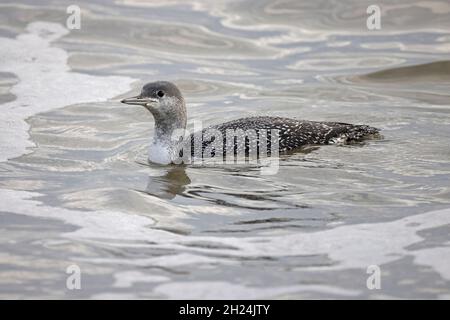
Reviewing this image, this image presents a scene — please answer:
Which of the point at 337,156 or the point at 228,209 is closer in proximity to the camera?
the point at 228,209

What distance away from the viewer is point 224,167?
32.2 feet

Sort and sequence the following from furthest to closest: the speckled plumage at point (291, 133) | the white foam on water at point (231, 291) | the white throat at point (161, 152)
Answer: the speckled plumage at point (291, 133), the white throat at point (161, 152), the white foam on water at point (231, 291)

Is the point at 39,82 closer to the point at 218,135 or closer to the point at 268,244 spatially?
the point at 218,135

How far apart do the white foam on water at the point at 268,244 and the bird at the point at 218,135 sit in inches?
77.9

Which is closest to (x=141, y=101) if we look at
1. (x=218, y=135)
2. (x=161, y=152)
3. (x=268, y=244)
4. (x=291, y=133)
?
(x=161, y=152)

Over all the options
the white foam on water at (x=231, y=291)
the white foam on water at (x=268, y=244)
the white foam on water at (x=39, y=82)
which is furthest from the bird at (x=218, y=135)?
the white foam on water at (x=231, y=291)

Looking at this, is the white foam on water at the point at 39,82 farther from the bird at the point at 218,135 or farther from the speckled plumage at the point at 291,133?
the speckled plumage at the point at 291,133

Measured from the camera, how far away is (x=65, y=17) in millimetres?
15664

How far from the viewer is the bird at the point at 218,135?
33.1 ft

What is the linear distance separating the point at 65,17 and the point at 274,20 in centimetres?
348

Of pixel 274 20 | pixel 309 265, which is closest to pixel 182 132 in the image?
pixel 309 265

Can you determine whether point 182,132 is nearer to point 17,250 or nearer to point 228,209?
point 228,209
